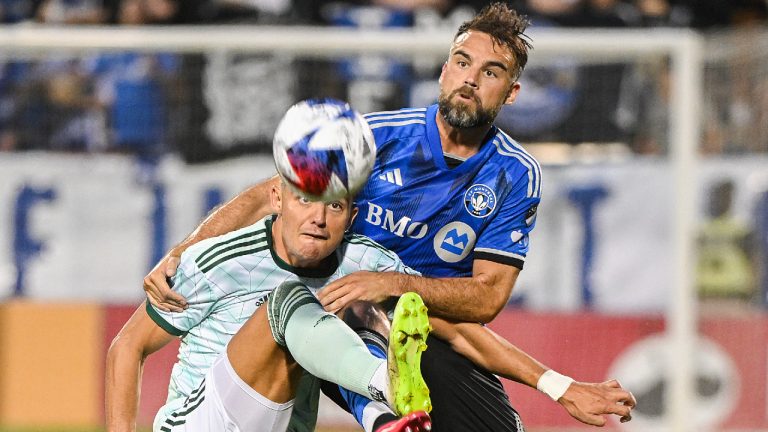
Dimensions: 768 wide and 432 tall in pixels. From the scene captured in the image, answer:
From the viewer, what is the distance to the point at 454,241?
215 inches

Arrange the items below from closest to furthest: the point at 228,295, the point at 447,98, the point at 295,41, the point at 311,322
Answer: the point at 311,322 → the point at 228,295 → the point at 447,98 → the point at 295,41

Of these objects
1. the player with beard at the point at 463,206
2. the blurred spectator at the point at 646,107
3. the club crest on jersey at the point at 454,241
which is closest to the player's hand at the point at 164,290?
the player with beard at the point at 463,206

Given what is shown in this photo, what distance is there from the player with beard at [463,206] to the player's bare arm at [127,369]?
1.16 feet

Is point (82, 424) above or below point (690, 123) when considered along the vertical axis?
below

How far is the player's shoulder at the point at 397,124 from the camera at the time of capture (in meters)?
5.51

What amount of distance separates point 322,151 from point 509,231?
122cm

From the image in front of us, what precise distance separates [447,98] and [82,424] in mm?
4932

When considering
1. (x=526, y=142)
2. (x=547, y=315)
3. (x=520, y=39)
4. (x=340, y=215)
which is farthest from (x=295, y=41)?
(x=340, y=215)

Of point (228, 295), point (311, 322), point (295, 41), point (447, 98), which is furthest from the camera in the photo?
point (295, 41)

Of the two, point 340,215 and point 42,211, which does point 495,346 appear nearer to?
point 340,215

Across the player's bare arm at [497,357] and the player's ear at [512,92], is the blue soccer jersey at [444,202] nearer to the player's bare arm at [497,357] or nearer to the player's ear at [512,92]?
the player's ear at [512,92]

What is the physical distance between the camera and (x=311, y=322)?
4426 millimetres

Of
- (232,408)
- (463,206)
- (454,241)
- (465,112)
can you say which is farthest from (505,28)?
(232,408)

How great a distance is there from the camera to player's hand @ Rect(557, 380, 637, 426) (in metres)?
4.95
